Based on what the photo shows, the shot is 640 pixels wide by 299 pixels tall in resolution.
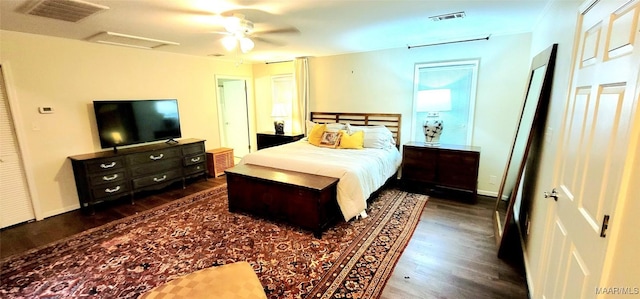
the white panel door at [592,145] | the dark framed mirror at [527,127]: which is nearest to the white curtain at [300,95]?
the dark framed mirror at [527,127]

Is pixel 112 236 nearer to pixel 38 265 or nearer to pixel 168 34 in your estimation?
pixel 38 265

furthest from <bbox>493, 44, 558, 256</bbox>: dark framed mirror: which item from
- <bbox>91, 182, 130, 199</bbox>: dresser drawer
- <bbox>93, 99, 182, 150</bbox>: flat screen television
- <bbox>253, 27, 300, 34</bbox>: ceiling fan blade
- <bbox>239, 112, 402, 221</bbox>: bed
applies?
<bbox>93, 99, 182, 150</bbox>: flat screen television

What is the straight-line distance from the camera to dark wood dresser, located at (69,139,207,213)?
3502mm

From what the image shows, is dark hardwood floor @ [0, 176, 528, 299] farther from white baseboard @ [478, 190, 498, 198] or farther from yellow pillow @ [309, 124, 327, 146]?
yellow pillow @ [309, 124, 327, 146]

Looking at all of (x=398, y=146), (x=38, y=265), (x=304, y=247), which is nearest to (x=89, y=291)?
(x=38, y=265)

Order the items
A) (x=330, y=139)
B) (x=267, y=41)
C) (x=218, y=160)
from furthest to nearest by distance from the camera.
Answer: (x=218, y=160) < (x=330, y=139) < (x=267, y=41)

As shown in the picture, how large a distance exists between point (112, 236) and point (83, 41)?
8.85 feet

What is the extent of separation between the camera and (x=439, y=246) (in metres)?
2.67

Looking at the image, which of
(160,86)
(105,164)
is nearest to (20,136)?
(105,164)

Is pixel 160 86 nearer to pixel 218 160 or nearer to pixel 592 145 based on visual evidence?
pixel 218 160

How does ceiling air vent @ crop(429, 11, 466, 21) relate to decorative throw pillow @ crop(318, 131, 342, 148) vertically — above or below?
above

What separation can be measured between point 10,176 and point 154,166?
149cm

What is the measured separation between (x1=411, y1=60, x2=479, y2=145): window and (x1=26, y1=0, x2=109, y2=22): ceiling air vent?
3.98 m

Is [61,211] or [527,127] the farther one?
[61,211]
